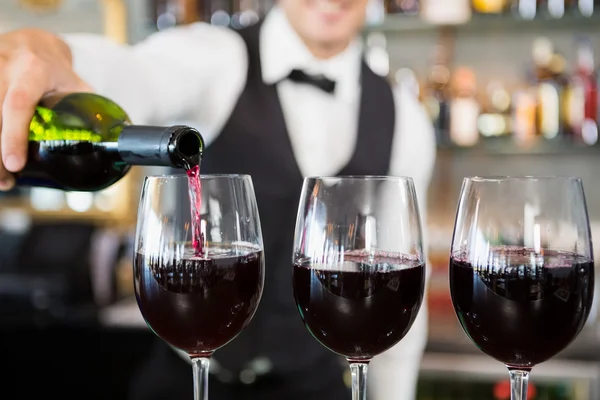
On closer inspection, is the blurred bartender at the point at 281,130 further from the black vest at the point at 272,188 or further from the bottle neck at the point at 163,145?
the bottle neck at the point at 163,145

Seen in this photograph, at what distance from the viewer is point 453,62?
3150mm

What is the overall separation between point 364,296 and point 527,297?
6.2 inches

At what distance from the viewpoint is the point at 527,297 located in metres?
0.70

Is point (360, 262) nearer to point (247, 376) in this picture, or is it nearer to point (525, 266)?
point (525, 266)

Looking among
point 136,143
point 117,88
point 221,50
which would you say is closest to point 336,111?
point 221,50

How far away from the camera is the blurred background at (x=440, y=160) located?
253 centimetres

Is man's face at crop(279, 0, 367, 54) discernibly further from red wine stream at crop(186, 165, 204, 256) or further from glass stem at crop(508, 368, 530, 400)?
glass stem at crop(508, 368, 530, 400)

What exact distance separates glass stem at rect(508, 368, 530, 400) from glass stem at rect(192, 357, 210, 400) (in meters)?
0.30

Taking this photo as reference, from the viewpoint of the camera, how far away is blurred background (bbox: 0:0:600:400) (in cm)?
253

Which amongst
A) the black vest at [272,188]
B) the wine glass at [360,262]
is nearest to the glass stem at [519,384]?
the wine glass at [360,262]

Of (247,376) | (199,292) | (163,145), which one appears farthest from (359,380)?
(247,376)

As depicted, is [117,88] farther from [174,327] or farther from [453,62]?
[453,62]

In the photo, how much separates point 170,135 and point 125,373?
2215 mm

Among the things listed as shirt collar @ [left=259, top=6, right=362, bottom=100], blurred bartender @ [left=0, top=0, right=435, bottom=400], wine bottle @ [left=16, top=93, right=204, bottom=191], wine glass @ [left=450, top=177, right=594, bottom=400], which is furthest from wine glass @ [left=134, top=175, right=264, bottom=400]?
shirt collar @ [left=259, top=6, right=362, bottom=100]
